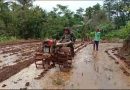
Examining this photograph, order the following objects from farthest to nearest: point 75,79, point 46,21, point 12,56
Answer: point 46,21
point 12,56
point 75,79

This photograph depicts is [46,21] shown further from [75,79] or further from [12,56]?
[75,79]

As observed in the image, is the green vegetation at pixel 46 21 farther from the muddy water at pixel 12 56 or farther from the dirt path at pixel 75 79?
the dirt path at pixel 75 79

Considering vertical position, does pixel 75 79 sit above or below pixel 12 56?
above

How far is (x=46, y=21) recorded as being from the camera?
5062 centimetres

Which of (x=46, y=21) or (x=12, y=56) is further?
(x=46, y=21)

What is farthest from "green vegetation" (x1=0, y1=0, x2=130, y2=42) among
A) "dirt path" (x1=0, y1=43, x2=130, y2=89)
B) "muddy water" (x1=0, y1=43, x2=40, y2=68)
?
"dirt path" (x1=0, y1=43, x2=130, y2=89)

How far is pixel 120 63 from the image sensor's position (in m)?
17.1

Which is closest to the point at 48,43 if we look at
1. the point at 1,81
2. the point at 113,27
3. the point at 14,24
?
the point at 1,81

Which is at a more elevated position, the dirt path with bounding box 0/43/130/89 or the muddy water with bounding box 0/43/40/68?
the dirt path with bounding box 0/43/130/89

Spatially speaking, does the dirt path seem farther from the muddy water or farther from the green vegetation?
the green vegetation

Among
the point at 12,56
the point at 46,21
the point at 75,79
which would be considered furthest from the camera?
the point at 46,21

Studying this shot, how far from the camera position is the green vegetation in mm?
45969

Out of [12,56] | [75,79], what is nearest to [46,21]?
[12,56]

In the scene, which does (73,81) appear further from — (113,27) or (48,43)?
(113,27)
